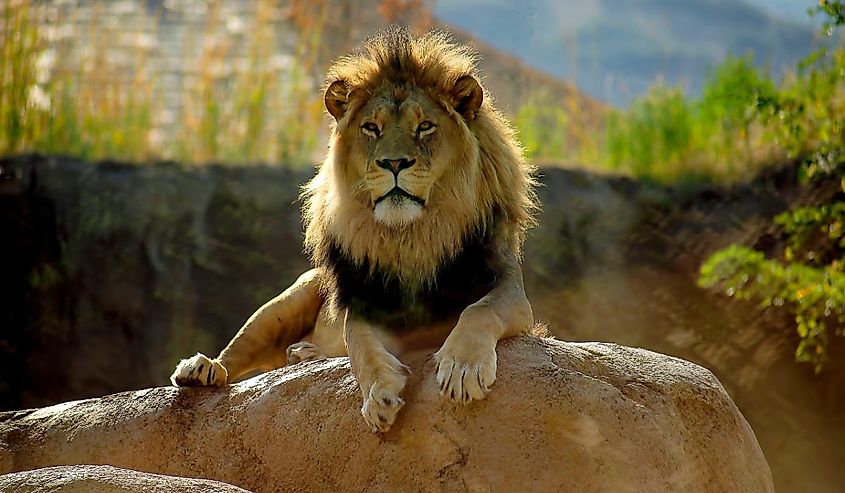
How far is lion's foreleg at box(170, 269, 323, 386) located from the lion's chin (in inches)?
33.8

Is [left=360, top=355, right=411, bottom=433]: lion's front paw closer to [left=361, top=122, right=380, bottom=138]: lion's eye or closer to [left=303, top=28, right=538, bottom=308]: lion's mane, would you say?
[left=303, top=28, right=538, bottom=308]: lion's mane

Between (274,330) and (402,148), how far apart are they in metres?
1.21

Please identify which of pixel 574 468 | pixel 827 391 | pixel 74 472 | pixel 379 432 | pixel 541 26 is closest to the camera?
pixel 74 472

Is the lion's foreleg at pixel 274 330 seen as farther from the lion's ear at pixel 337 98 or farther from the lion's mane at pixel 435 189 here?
the lion's ear at pixel 337 98

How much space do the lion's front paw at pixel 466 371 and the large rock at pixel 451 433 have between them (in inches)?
2.3

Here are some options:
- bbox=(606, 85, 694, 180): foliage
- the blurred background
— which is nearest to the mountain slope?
bbox=(606, 85, 694, 180): foliage

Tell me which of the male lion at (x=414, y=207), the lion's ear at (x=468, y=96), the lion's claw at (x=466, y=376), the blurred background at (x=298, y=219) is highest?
the lion's ear at (x=468, y=96)

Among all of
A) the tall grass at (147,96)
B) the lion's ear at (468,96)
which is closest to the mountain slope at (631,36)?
the tall grass at (147,96)

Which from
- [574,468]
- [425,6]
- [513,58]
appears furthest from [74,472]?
[513,58]

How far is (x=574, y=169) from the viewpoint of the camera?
8023mm

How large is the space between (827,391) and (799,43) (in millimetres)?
4659

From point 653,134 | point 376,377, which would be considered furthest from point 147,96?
point 376,377

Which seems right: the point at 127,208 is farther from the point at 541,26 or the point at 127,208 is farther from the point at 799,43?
the point at 799,43

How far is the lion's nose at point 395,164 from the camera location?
3.74 meters
